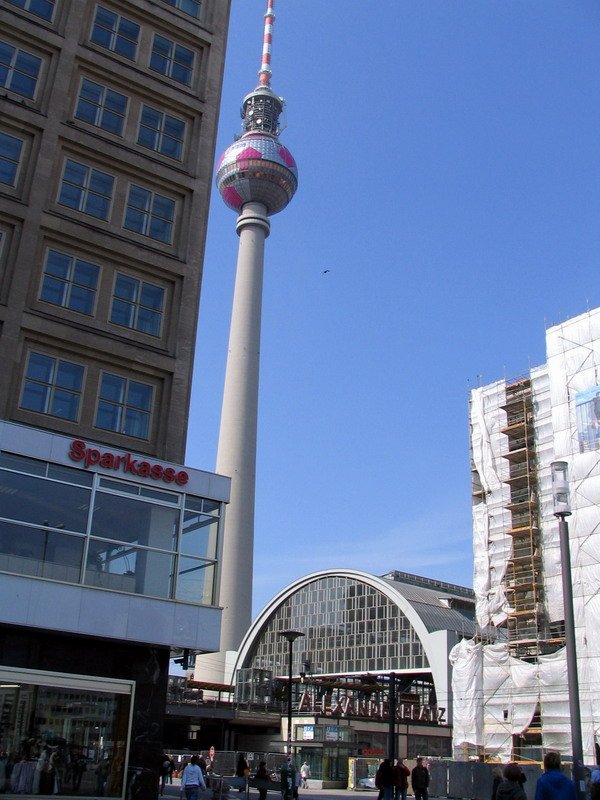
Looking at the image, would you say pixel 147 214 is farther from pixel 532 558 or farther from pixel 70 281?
pixel 532 558

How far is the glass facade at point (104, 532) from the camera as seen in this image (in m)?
21.4

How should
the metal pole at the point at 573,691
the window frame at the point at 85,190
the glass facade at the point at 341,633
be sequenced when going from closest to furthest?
the metal pole at the point at 573,691 → the window frame at the point at 85,190 → the glass facade at the point at 341,633

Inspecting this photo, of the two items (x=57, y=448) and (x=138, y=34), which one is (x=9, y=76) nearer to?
(x=138, y=34)

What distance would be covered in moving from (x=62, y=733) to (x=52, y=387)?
883cm

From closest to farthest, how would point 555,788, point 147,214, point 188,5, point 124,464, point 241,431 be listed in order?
point 555,788 → point 124,464 → point 147,214 → point 188,5 → point 241,431

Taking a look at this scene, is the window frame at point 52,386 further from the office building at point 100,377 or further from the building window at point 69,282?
the building window at point 69,282

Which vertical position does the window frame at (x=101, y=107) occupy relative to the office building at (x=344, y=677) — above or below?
above

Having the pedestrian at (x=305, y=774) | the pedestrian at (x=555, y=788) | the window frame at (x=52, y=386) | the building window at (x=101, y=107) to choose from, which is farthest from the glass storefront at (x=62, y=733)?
the pedestrian at (x=305, y=774)

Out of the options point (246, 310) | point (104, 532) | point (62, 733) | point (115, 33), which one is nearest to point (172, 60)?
point (115, 33)

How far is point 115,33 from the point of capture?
2889 cm

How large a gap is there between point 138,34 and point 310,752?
140ft

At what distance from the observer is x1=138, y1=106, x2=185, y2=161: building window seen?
2838 cm

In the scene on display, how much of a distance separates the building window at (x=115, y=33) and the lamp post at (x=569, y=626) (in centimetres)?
1897

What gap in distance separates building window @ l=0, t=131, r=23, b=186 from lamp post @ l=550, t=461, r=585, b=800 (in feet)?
55.7
